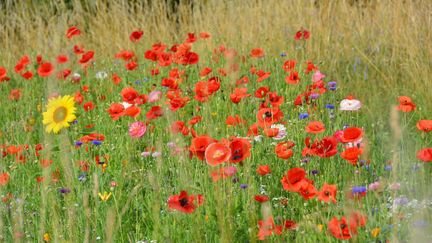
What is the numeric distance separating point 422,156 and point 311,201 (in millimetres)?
352

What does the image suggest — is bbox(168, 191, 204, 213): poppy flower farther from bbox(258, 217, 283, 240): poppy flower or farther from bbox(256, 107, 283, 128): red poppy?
bbox(256, 107, 283, 128): red poppy

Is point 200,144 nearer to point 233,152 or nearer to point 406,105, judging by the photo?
point 233,152

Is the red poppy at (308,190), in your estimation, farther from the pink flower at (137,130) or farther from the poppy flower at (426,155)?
the pink flower at (137,130)

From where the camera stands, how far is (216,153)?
6.23 feet

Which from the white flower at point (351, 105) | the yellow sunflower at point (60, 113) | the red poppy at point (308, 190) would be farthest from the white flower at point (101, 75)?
the red poppy at point (308, 190)

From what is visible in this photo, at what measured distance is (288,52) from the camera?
16.0 feet

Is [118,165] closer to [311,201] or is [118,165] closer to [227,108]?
[227,108]

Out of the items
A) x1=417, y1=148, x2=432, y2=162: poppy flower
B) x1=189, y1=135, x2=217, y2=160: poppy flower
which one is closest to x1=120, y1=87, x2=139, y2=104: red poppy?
x1=189, y1=135, x2=217, y2=160: poppy flower

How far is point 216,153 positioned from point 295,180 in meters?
0.22

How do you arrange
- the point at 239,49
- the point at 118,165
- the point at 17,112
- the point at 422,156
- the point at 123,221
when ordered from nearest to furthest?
the point at 422,156
the point at 123,221
the point at 118,165
the point at 17,112
the point at 239,49

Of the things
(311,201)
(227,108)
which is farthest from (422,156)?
(227,108)

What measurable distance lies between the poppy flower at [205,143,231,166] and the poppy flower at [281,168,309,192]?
0.55 feet

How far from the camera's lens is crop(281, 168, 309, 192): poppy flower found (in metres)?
1.90

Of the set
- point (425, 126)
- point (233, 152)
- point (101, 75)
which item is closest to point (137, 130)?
point (233, 152)
